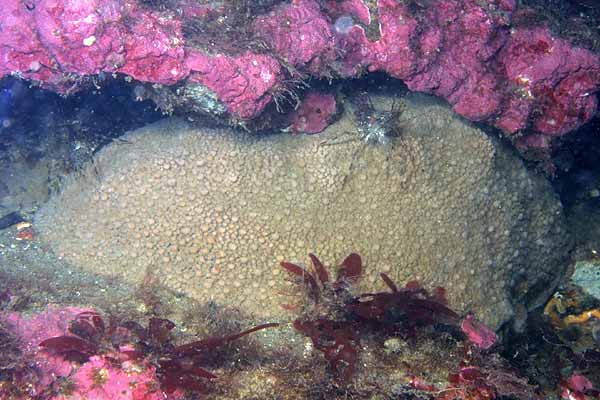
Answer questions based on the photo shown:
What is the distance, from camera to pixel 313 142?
5387 mm

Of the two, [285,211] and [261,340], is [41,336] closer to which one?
[261,340]

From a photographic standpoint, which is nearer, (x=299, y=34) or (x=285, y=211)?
(x=299, y=34)

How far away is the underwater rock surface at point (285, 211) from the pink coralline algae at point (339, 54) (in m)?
0.67

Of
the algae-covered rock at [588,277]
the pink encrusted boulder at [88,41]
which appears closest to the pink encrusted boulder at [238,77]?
the pink encrusted boulder at [88,41]

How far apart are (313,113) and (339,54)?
0.93 meters

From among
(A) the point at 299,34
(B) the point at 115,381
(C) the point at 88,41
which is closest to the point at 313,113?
(A) the point at 299,34

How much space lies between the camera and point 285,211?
5.22 m

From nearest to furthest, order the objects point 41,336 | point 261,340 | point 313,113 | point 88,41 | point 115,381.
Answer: point 115,381, point 41,336, point 88,41, point 261,340, point 313,113

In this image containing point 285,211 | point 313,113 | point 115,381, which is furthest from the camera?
point 313,113

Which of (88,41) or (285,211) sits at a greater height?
(88,41)

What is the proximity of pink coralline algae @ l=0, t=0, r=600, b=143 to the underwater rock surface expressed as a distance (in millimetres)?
672

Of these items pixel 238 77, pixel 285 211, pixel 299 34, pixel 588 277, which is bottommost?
pixel 588 277

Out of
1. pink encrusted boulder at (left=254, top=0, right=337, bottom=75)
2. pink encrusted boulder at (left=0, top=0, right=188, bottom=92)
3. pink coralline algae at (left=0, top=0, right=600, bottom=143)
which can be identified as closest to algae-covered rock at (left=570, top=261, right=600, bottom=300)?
pink coralline algae at (left=0, top=0, right=600, bottom=143)

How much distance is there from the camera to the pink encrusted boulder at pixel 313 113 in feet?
17.5
